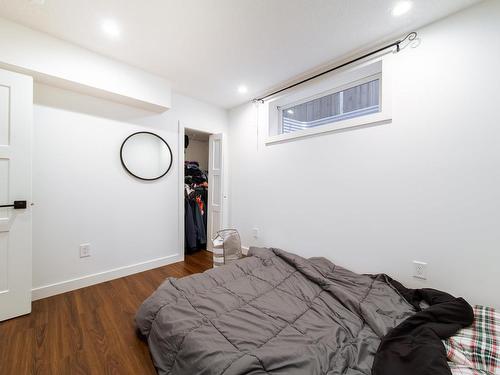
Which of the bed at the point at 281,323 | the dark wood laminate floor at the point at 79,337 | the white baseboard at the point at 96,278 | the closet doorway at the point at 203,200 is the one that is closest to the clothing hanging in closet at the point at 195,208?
the closet doorway at the point at 203,200

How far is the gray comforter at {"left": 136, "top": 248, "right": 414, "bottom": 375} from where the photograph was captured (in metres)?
1.02

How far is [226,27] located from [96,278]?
9.27 ft

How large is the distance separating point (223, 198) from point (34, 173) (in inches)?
84.5

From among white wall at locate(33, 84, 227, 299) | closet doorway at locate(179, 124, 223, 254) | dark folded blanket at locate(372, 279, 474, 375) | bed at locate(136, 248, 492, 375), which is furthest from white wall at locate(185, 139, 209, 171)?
dark folded blanket at locate(372, 279, 474, 375)

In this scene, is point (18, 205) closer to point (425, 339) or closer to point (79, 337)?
point (79, 337)

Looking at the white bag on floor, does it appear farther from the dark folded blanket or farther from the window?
the dark folded blanket

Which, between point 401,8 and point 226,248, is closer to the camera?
point 401,8

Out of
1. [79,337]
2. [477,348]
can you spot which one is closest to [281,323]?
[477,348]

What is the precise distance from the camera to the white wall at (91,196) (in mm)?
2037

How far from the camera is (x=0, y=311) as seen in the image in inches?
64.9

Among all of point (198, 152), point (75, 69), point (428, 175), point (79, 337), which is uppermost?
point (75, 69)

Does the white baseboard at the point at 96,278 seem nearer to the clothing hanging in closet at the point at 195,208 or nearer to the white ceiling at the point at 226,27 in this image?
the clothing hanging in closet at the point at 195,208

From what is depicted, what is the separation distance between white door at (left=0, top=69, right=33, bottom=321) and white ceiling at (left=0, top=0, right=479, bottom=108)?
61 cm

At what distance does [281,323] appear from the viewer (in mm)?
1301
